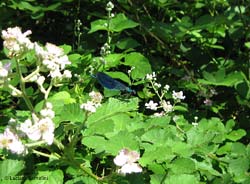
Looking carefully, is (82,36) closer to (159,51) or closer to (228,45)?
(159,51)

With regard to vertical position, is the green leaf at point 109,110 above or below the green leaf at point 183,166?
above

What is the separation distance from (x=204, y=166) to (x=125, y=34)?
1357 mm

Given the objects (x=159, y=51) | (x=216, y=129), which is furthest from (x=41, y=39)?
(x=216, y=129)

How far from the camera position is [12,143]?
1.04 m

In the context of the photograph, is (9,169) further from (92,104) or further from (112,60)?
(112,60)

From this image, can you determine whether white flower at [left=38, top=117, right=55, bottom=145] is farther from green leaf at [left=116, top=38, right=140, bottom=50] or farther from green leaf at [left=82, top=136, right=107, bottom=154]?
green leaf at [left=116, top=38, right=140, bottom=50]

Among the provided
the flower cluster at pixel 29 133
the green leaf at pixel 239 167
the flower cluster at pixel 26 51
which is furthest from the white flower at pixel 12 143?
the green leaf at pixel 239 167

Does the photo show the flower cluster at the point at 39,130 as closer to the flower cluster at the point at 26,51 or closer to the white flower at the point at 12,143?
the white flower at the point at 12,143

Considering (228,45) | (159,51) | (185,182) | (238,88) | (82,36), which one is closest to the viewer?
(185,182)

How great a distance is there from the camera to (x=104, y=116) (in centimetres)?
128

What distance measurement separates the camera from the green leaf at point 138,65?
1900mm

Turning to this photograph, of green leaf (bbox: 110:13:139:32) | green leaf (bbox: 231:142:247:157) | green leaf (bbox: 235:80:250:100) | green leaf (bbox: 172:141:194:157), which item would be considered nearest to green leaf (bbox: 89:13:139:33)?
green leaf (bbox: 110:13:139:32)

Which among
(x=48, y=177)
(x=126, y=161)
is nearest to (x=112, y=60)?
(x=48, y=177)

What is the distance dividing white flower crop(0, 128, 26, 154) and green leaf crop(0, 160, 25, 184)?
6.4 inches
